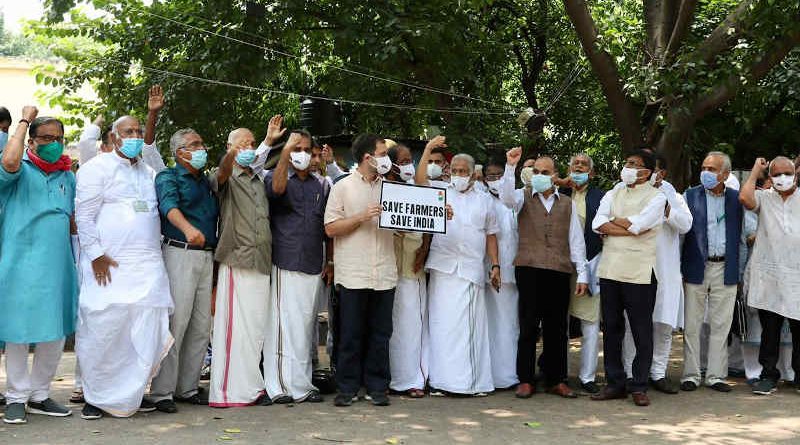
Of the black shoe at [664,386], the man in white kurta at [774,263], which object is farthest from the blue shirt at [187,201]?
the man in white kurta at [774,263]

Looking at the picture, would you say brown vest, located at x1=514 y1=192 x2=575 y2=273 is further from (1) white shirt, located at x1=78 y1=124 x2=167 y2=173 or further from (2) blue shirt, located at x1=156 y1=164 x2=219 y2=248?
(1) white shirt, located at x1=78 y1=124 x2=167 y2=173

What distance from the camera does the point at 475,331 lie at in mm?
7727

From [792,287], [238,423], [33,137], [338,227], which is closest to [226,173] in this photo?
[338,227]

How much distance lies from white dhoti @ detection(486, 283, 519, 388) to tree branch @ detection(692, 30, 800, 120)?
14.0 feet

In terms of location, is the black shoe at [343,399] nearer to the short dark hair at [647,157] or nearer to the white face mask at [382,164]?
the white face mask at [382,164]

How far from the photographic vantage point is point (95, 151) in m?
7.24

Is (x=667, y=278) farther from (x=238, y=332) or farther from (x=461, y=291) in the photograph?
(x=238, y=332)

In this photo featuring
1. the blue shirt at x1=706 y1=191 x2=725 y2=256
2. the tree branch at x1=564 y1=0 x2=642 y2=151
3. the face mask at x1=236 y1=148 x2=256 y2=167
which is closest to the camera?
the face mask at x1=236 y1=148 x2=256 y2=167

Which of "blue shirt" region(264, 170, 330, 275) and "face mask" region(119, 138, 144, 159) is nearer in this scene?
"face mask" region(119, 138, 144, 159)

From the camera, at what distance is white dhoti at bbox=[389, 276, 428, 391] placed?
7.61 meters

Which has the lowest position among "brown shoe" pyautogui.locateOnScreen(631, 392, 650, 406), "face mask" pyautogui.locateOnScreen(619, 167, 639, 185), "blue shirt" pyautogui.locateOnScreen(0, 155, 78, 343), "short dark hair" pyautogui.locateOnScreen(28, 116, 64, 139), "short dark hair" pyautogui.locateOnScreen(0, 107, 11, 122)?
"brown shoe" pyautogui.locateOnScreen(631, 392, 650, 406)

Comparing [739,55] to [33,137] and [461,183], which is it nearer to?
[461,183]

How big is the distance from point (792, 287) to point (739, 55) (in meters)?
3.81

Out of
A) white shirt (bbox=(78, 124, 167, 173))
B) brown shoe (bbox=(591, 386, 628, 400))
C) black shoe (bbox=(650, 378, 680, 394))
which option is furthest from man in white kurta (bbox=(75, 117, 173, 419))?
black shoe (bbox=(650, 378, 680, 394))
